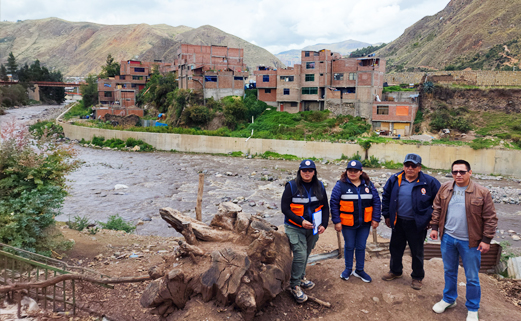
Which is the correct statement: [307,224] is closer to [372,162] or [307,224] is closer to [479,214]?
[479,214]

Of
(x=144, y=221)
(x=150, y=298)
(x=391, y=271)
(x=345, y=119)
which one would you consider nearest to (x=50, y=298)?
(x=150, y=298)

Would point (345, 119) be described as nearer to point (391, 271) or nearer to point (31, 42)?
point (391, 271)

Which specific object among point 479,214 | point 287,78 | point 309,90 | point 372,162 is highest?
point 287,78

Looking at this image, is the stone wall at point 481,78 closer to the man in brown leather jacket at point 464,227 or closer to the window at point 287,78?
the window at point 287,78

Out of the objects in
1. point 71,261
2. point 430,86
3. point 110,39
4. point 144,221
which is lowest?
point 144,221

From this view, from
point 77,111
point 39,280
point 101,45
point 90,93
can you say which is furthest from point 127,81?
point 101,45

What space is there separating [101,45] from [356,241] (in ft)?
616

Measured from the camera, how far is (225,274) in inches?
163

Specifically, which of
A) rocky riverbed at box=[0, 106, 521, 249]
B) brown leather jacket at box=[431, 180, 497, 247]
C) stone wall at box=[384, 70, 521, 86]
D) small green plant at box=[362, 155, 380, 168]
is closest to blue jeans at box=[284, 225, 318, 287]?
brown leather jacket at box=[431, 180, 497, 247]

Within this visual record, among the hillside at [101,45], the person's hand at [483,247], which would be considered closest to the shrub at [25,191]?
the person's hand at [483,247]

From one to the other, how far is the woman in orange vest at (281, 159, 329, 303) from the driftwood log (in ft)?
0.59

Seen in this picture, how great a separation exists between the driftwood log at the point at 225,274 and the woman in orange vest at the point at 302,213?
0.59 feet

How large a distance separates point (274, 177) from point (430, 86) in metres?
22.1

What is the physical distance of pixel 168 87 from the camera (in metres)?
47.4
